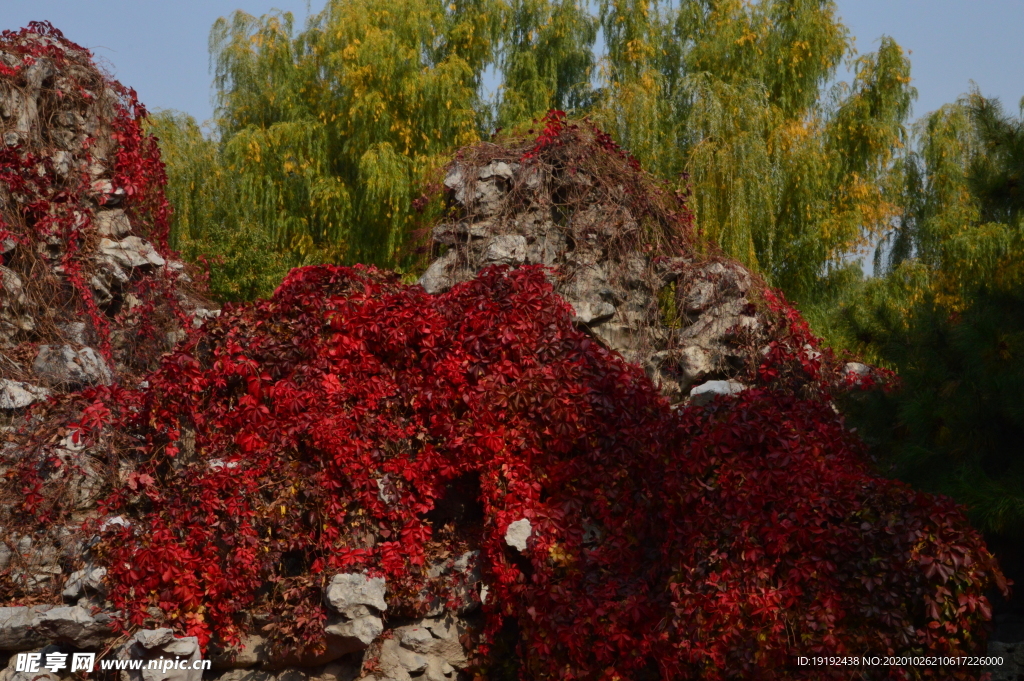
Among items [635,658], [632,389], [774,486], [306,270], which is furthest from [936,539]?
[306,270]

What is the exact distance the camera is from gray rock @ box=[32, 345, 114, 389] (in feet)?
20.3

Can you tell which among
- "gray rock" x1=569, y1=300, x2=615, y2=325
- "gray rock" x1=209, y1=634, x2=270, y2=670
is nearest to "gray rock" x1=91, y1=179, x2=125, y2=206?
"gray rock" x1=569, y1=300, x2=615, y2=325

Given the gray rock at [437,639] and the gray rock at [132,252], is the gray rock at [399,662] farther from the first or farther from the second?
the gray rock at [132,252]

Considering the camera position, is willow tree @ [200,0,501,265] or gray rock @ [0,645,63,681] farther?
willow tree @ [200,0,501,265]

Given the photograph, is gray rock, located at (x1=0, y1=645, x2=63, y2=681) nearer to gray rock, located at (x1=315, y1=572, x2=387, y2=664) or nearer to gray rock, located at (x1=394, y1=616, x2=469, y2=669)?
gray rock, located at (x1=315, y1=572, x2=387, y2=664)

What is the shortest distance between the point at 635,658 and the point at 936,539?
4.85 feet

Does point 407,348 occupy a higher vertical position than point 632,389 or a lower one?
higher

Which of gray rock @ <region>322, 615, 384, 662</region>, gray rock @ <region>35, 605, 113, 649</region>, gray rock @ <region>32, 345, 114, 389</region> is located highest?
gray rock @ <region>32, 345, 114, 389</region>

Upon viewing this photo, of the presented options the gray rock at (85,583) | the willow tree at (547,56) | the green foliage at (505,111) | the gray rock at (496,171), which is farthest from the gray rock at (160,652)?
the willow tree at (547,56)

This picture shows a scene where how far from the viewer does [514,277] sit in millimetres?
5824

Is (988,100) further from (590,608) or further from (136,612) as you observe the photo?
(136,612)

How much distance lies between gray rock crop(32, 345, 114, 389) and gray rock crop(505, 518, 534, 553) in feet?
10.4

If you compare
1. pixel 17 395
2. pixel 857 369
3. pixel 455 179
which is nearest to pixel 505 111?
pixel 455 179

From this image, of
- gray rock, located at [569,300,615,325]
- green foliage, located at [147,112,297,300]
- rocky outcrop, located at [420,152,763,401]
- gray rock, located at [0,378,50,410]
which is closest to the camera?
gray rock, located at [0,378,50,410]
